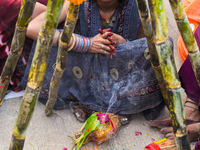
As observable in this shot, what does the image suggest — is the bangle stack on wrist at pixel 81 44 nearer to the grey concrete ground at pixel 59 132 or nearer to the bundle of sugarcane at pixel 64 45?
the bundle of sugarcane at pixel 64 45

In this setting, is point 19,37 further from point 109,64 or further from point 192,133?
point 192,133

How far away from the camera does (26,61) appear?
2.07 metres

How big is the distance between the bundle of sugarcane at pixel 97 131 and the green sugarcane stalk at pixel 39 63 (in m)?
0.74

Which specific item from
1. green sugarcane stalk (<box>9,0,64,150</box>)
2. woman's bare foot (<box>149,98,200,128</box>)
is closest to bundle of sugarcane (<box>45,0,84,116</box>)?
green sugarcane stalk (<box>9,0,64,150</box>)

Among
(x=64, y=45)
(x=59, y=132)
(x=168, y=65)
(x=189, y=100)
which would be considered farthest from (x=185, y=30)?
(x=59, y=132)

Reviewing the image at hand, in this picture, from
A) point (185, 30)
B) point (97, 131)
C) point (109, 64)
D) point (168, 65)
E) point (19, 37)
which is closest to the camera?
point (168, 65)

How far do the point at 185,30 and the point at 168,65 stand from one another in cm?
25

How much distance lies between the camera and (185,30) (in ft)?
3.17

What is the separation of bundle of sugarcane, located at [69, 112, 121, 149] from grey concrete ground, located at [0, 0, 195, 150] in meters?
0.08

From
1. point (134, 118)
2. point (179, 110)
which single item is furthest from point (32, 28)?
point (179, 110)

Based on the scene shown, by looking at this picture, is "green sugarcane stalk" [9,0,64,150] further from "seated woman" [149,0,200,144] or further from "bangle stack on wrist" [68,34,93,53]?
"seated woman" [149,0,200,144]

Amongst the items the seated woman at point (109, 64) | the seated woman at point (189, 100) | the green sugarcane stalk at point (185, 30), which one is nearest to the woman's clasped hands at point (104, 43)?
the seated woman at point (109, 64)

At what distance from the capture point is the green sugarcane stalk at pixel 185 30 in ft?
2.98

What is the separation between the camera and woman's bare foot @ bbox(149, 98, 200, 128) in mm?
1761
